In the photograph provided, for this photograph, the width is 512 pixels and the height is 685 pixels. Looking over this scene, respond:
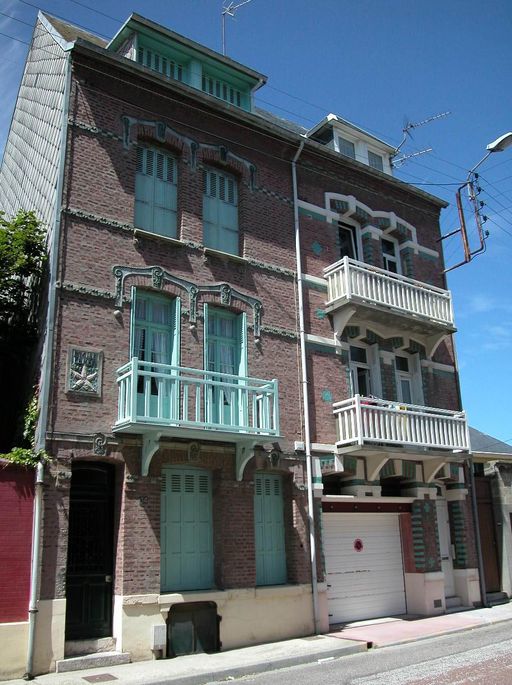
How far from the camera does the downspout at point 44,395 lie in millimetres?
10438

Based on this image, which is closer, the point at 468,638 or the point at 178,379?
the point at 178,379

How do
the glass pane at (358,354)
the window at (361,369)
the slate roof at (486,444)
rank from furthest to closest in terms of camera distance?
the slate roof at (486,444)
the glass pane at (358,354)
the window at (361,369)

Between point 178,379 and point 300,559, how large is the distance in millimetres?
4962

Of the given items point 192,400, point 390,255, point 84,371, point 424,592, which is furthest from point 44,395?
point 390,255

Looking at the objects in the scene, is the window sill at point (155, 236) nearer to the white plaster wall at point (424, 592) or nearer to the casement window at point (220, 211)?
the casement window at point (220, 211)

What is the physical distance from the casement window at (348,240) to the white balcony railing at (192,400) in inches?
231

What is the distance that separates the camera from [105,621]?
11.6m

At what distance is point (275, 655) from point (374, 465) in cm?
553

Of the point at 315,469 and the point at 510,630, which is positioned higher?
the point at 315,469

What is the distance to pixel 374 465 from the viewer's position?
15.8 m

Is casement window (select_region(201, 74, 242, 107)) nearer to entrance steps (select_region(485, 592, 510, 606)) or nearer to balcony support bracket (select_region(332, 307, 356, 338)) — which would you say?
balcony support bracket (select_region(332, 307, 356, 338))

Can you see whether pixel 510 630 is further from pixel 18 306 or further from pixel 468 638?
pixel 18 306

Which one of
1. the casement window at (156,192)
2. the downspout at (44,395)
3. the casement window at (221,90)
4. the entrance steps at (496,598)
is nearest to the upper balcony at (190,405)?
the downspout at (44,395)

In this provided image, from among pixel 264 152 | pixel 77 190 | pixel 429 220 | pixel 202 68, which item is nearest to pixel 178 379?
pixel 77 190
